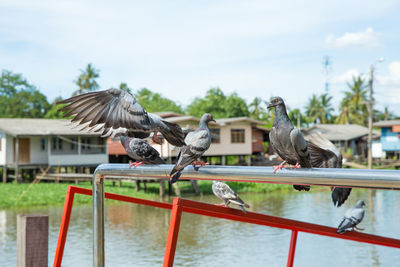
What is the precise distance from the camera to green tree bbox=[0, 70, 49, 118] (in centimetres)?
5398

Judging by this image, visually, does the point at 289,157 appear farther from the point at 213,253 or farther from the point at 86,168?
the point at 86,168

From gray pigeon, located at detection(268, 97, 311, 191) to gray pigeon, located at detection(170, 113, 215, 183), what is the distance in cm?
40

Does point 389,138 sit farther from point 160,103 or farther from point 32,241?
point 32,241

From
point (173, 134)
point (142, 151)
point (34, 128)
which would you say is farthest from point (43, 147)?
point (173, 134)

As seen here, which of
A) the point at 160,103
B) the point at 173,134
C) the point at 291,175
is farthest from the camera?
the point at 160,103

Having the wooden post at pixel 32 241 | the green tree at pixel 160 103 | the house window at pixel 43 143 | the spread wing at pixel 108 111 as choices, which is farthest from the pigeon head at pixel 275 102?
the green tree at pixel 160 103

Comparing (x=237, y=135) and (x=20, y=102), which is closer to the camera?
(x=237, y=135)

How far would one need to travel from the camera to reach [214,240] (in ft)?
52.9

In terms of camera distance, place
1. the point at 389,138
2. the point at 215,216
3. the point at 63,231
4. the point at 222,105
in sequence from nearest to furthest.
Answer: the point at 215,216
the point at 63,231
the point at 389,138
the point at 222,105

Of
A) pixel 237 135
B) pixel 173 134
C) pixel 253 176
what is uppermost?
pixel 237 135

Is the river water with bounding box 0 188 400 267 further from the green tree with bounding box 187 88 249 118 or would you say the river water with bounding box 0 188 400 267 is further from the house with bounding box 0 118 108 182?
the green tree with bounding box 187 88 249 118

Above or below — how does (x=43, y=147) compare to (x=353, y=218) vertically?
above

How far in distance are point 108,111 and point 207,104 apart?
5663cm

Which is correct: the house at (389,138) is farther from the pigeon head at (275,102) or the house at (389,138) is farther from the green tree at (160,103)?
the pigeon head at (275,102)
